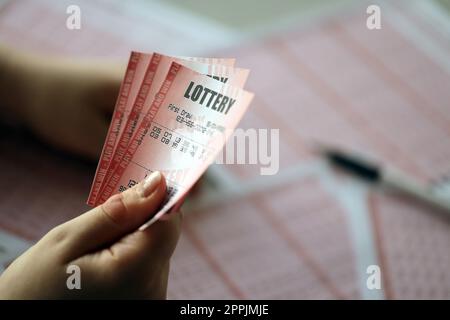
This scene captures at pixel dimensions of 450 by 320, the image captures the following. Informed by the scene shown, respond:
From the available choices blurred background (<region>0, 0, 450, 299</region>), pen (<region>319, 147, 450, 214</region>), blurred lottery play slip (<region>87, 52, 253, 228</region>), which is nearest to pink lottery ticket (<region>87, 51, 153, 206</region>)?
blurred lottery play slip (<region>87, 52, 253, 228</region>)

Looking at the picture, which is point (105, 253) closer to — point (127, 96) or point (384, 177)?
point (127, 96)

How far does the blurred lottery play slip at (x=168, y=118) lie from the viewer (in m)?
0.43

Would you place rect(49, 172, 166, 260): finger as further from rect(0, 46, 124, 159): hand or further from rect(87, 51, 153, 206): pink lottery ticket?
rect(0, 46, 124, 159): hand

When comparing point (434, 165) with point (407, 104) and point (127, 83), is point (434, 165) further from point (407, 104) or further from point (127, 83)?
point (127, 83)

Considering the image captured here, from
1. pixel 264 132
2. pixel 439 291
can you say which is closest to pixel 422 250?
pixel 439 291

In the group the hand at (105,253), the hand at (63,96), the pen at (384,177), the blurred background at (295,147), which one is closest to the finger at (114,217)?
the hand at (105,253)

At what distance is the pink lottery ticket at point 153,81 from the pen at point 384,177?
0.35m

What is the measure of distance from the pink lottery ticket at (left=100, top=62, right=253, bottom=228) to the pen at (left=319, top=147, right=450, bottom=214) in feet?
1.16

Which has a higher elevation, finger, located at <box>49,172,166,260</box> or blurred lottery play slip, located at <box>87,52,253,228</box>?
blurred lottery play slip, located at <box>87,52,253,228</box>

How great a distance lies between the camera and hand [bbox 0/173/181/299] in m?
0.42

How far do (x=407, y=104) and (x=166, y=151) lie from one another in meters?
0.52

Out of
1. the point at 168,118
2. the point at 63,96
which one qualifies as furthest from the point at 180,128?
the point at 63,96

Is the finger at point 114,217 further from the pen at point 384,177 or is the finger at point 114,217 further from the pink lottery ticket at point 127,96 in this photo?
the pen at point 384,177

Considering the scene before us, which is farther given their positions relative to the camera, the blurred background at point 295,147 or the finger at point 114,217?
the blurred background at point 295,147
